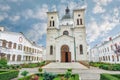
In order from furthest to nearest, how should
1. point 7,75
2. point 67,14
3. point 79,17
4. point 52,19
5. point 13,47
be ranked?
point 67,14
point 52,19
point 79,17
point 13,47
point 7,75

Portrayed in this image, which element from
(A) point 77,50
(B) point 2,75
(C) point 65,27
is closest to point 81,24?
(C) point 65,27

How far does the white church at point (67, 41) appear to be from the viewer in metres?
34.2

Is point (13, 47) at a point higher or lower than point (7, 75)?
higher

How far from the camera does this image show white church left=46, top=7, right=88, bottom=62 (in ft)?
112

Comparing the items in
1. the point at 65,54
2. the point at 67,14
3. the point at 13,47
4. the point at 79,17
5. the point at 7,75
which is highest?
the point at 67,14

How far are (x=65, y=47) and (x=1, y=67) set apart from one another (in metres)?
18.6

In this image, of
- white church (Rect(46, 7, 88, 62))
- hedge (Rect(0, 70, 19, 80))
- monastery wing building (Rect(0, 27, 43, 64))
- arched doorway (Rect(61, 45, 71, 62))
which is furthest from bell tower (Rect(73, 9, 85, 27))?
hedge (Rect(0, 70, 19, 80))

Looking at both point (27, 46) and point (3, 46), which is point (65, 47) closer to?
point (27, 46)

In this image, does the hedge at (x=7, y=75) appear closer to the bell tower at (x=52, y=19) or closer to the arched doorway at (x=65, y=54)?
the arched doorway at (x=65, y=54)

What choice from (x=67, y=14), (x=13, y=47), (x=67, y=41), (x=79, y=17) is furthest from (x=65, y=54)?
(x=67, y=14)

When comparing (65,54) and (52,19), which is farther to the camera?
(52,19)

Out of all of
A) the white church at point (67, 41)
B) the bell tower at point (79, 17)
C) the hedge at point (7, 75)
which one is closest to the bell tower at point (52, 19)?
the white church at point (67, 41)

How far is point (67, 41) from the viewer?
34.8 meters

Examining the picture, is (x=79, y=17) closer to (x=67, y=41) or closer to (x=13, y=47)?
(x=67, y=41)
